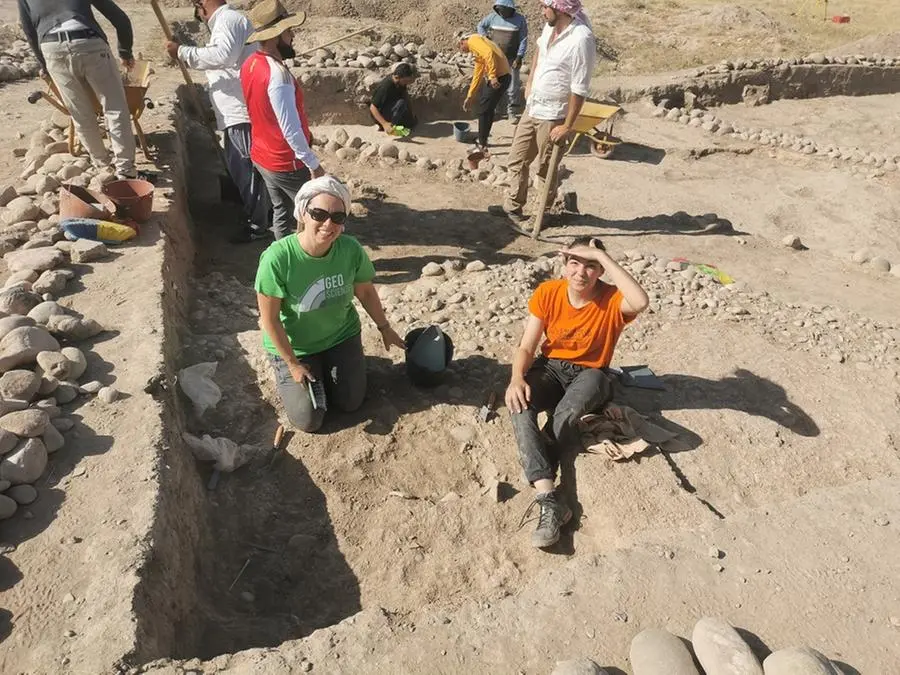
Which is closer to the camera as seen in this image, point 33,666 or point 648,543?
point 33,666

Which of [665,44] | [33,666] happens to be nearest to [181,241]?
[33,666]

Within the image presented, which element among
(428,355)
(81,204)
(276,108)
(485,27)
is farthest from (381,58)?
(428,355)

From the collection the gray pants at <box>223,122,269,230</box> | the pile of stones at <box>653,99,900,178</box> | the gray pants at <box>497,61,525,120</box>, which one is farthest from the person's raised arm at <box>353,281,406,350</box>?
the pile of stones at <box>653,99,900,178</box>

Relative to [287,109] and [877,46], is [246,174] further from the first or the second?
[877,46]

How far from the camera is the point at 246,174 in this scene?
559cm

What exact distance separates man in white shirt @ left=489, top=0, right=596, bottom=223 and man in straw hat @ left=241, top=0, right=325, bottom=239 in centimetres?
217

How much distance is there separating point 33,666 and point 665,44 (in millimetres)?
16445

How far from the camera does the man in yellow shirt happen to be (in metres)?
8.27

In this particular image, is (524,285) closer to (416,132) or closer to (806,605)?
(806,605)

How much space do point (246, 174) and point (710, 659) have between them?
4831 mm

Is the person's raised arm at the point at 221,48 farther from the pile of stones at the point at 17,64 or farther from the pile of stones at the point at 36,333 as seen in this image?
the pile of stones at the point at 17,64

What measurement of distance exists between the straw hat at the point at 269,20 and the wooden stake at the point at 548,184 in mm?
2526

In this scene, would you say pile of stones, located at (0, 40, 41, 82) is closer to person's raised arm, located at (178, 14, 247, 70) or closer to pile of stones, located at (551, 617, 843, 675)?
person's raised arm, located at (178, 14, 247, 70)

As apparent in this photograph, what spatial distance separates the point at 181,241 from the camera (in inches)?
211
